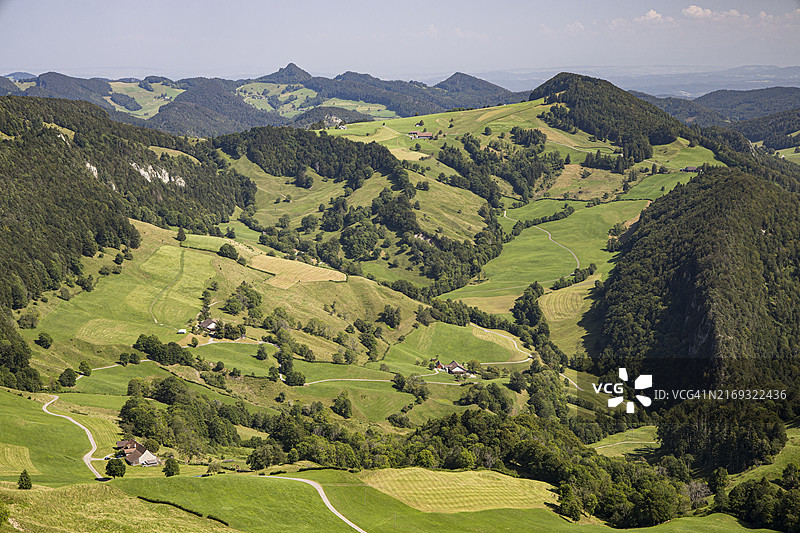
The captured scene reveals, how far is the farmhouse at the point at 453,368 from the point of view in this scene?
148m

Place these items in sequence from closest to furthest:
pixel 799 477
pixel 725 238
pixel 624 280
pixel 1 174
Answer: pixel 799 477, pixel 1 174, pixel 725 238, pixel 624 280

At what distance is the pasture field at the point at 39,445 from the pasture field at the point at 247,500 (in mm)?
10792

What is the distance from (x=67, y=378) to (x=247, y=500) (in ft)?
199

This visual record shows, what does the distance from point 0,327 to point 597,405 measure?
125491 millimetres

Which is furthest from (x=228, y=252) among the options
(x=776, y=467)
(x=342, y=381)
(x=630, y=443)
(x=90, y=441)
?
(x=776, y=467)

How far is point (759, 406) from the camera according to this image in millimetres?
98062

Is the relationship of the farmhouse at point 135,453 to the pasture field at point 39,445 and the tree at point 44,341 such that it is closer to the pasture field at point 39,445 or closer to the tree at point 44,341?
the pasture field at point 39,445

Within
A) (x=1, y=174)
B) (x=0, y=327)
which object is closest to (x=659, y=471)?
(x=0, y=327)

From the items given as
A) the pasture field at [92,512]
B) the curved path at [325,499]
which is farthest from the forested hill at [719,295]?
the pasture field at [92,512]

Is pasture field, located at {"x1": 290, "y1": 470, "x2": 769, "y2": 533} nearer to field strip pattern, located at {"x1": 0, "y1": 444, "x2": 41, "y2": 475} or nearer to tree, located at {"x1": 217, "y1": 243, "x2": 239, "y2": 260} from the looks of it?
field strip pattern, located at {"x1": 0, "y1": 444, "x2": 41, "y2": 475}

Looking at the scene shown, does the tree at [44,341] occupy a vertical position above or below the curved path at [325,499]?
above

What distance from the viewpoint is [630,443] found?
114 metres

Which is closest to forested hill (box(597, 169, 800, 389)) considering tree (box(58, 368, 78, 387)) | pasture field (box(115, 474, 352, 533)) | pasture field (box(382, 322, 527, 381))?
pasture field (box(382, 322, 527, 381))

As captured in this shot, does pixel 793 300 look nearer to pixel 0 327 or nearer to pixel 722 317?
pixel 722 317
